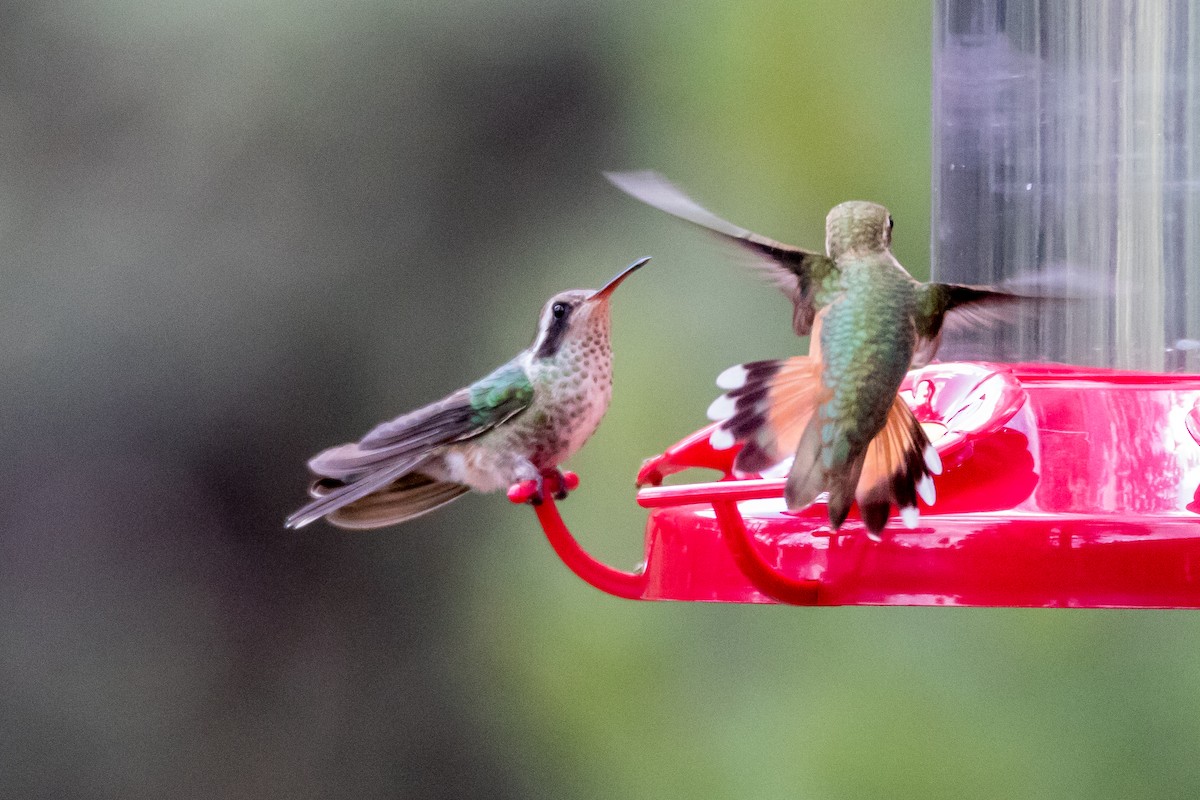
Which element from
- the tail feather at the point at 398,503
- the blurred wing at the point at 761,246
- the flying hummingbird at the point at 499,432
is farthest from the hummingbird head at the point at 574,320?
the blurred wing at the point at 761,246

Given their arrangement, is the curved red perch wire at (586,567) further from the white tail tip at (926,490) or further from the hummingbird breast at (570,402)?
the white tail tip at (926,490)

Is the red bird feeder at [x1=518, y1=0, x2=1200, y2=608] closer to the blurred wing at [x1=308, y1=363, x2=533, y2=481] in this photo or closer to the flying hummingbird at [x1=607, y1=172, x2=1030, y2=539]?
the flying hummingbird at [x1=607, y1=172, x2=1030, y2=539]

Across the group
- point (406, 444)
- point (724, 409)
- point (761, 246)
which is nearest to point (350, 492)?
point (406, 444)

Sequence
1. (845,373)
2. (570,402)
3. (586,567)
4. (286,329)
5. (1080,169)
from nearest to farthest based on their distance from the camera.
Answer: (845,373), (586,567), (570,402), (1080,169), (286,329)

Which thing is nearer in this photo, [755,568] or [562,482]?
[755,568]

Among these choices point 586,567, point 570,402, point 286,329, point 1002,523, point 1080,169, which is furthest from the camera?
point 286,329

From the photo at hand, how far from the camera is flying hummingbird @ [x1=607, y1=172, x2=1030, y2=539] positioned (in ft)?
7.22

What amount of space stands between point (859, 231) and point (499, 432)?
87 cm

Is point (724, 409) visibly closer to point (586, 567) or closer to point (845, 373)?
point (845, 373)

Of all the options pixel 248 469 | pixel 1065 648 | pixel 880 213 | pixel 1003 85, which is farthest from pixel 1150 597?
pixel 248 469

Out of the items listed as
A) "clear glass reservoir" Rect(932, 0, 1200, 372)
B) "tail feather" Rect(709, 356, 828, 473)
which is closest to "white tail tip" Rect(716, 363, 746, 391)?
"tail feather" Rect(709, 356, 828, 473)

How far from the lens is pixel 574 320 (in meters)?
2.96

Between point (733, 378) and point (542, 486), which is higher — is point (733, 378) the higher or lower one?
the higher one

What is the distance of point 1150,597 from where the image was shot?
2121 mm
